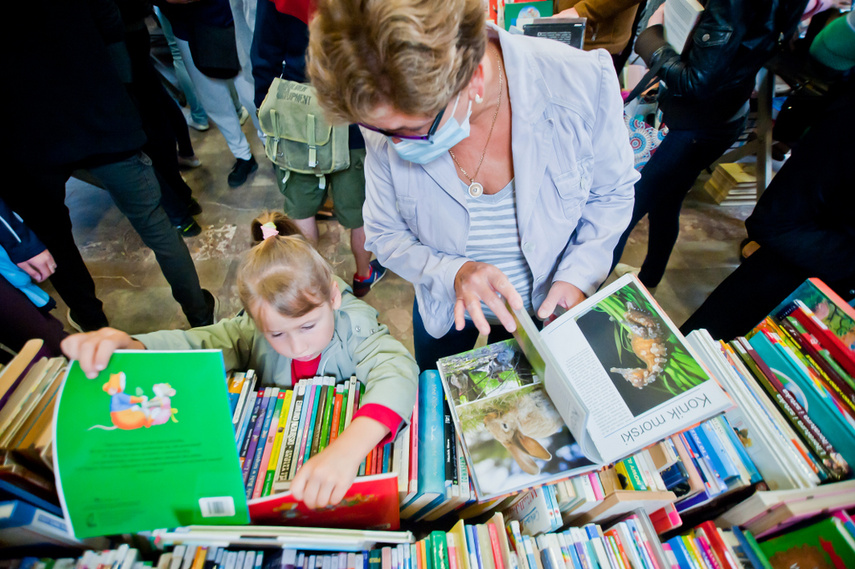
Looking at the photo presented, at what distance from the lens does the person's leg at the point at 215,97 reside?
2.79 m

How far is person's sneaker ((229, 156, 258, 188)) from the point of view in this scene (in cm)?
328

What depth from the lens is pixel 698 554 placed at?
0.84 meters

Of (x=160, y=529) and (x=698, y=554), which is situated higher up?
(x=698, y=554)

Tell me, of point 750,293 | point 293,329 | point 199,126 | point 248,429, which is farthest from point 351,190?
point 199,126

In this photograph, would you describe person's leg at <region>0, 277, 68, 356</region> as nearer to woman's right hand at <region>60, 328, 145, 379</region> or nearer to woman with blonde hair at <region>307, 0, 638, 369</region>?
woman's right hand at <region>60, 328, 145, 379</region>

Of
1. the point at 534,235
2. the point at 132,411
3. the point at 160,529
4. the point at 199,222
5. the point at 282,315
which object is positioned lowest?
the point at 199,222

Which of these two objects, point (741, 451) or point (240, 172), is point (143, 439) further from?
point (240, 172)

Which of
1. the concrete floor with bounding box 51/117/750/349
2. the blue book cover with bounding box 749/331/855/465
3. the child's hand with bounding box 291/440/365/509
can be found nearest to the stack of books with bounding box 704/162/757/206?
the concrete floor with bounding box 51/117/750/349

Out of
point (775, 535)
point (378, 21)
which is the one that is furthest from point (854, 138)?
point (378, 21)

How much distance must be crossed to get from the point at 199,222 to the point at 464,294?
2.75 m

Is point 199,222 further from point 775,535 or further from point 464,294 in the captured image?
point 775,535

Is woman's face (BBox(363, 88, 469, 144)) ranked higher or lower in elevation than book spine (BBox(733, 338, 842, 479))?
higher

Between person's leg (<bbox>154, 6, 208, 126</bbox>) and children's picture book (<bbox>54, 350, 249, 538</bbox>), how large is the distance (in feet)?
11.7

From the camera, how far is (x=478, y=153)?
41.7 inches
